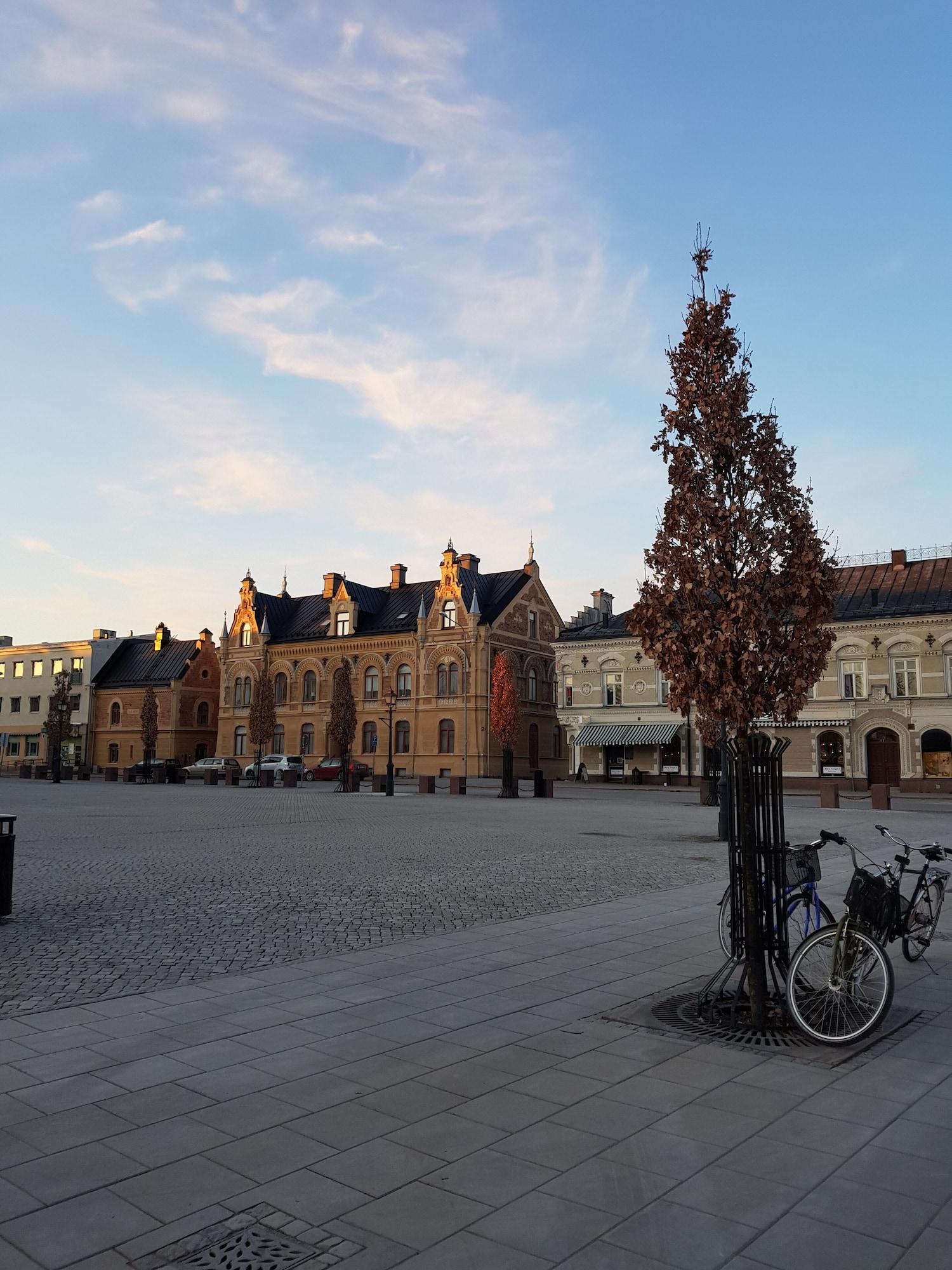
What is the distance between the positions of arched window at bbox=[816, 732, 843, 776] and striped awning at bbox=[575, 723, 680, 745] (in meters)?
7.45

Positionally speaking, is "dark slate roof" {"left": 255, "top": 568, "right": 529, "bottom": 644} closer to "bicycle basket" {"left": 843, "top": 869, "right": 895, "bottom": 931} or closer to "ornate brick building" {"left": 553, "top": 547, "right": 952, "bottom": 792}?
"ornate brick building" {"left": 553, "top": 547, "right": 952, "bottom": 792}

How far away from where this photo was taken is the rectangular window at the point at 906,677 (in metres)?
44.6

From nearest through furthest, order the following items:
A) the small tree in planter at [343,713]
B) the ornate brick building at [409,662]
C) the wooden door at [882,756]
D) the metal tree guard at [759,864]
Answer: the metal tree guard at [759,864], the wooden door at [882,756], the small tree in planter at [343,713], the ornate brick building at [409,662]

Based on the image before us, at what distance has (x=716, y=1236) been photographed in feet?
11.8

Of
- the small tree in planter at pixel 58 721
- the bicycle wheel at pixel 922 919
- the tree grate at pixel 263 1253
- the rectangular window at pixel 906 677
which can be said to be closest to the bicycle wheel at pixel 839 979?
the bicycle wheel at pixel 922 919

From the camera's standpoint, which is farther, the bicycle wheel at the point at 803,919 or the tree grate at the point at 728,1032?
the bicycle wheel at the point at 803,919

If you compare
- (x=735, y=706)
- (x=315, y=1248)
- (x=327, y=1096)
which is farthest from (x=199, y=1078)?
(x=735, y=706)

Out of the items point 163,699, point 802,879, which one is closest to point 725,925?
point 802,879

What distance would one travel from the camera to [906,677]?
44.9 meters

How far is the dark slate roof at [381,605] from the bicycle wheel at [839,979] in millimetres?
53379

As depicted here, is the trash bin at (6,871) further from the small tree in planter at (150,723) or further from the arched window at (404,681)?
the small tree in planter at (150,723)

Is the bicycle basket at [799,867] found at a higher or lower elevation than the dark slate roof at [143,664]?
lower

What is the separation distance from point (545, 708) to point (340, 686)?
1728 cm

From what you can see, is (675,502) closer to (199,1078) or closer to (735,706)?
(735,706)
